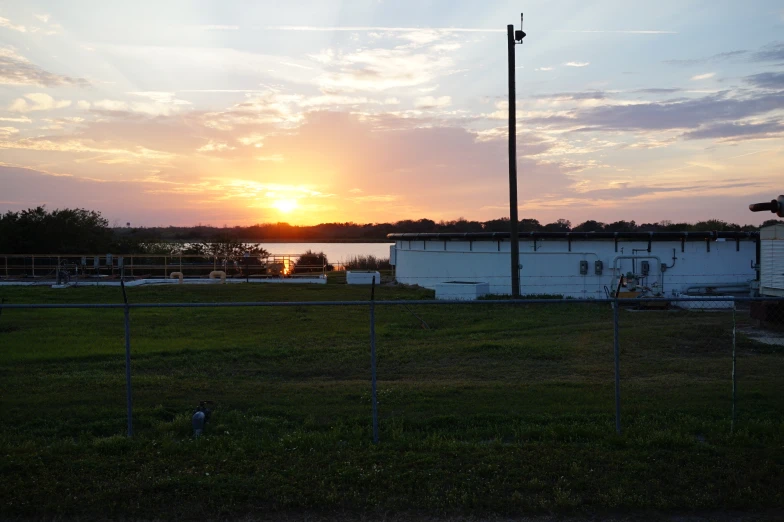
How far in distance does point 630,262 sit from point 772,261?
26.4 feet

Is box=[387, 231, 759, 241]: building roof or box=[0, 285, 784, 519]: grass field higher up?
box=[387, 231, 759, 241]: building roof

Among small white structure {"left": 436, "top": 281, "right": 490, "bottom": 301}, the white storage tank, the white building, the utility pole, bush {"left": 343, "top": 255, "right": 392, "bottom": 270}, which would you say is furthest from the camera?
bush {"left": 343, "top": 255, "right": 392, "bottom": 270}

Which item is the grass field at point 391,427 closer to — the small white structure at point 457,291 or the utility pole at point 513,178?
the utility pole at point 513,178

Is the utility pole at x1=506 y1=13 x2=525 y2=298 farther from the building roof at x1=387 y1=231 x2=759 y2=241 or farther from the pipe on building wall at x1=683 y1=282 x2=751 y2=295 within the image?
the pipe on building wall at x1=683 y1=282 x2=751 y2=295

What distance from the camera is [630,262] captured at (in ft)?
102

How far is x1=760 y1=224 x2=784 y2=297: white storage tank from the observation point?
74.4 ft

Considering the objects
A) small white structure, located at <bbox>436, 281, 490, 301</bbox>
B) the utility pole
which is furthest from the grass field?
small white structure, located at <bbox>436, 281, 490, 301</bbox>

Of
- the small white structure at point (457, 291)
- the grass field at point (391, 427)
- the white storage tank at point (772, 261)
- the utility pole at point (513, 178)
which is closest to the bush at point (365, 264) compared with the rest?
the small white structure at point (457, 291)

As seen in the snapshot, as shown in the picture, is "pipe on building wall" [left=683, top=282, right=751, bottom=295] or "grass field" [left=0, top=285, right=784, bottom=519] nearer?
"grass field" [left=0, top=285, right=784, bottom=519]

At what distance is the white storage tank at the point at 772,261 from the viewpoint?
22672 mm

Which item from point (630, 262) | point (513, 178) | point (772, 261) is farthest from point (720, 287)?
point (513, 178)

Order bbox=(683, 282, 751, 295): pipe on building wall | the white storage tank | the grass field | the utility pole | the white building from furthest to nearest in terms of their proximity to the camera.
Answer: the white building
bbox=(683, 282, 751, 295): pipe on building wall
the utility pole
the white storage tank
the grass field

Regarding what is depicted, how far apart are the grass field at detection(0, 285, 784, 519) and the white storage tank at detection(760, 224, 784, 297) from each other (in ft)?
26.1

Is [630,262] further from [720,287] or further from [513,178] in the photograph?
[513,178]
